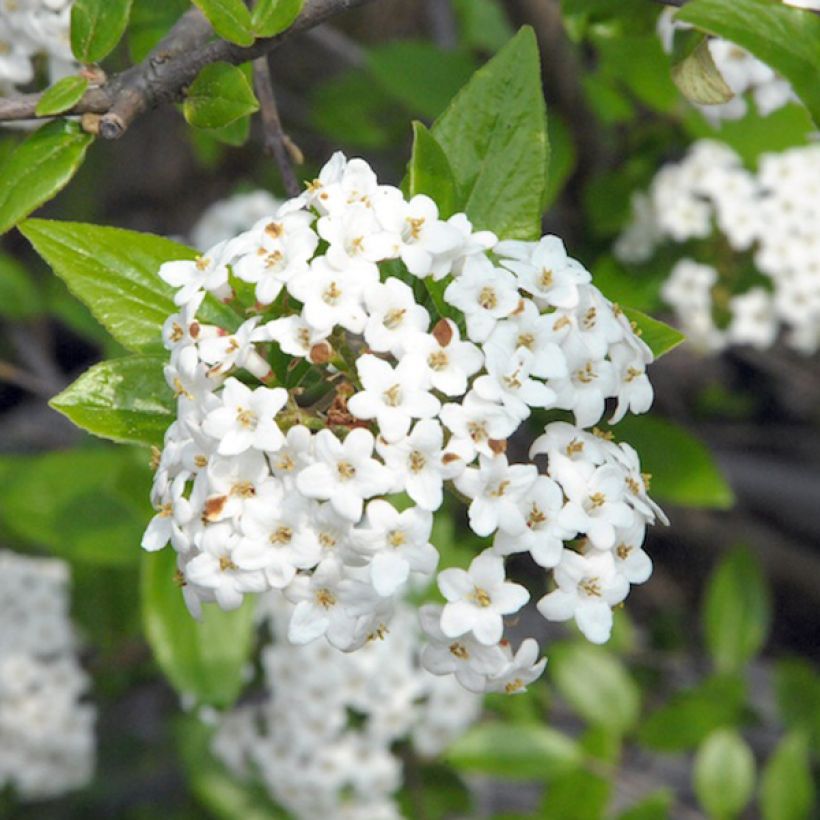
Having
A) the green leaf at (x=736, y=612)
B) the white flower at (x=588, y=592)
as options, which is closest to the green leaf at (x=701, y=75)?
the white flower at (x=588, y=592)

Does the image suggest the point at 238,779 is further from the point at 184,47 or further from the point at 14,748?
the point at 184,47

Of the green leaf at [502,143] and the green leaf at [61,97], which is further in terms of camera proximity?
the green leaf at [502,143]

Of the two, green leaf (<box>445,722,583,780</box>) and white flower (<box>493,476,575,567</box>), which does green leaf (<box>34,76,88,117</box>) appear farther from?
green leaf (<box>445,722,583,780</box>)

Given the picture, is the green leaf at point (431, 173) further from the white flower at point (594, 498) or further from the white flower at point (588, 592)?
the white flower at point (588, 592)

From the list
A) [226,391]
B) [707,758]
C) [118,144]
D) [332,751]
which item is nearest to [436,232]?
[226,391]

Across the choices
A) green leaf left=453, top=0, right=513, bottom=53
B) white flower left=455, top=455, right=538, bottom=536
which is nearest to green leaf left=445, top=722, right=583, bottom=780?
white flower left=455, top=455, right=538, bottom=536
